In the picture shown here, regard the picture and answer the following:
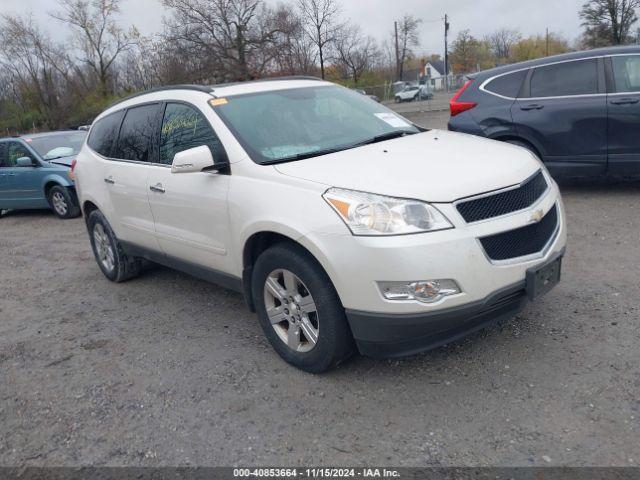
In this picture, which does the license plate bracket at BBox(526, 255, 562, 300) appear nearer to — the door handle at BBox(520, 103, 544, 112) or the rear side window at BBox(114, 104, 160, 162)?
the rear side window at BBox(114, 104, 160, 162)

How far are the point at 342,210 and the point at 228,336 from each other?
1687 mm

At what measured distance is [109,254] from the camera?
19.1 ft

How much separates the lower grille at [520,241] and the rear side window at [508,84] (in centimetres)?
443

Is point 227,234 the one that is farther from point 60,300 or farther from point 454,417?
point 60,300

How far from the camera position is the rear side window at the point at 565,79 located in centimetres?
692

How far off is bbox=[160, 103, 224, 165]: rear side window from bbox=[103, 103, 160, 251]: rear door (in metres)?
0.17

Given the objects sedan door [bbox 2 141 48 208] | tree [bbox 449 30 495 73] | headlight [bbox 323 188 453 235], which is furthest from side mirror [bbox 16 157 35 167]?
tree [bbox 449 30 495 73]

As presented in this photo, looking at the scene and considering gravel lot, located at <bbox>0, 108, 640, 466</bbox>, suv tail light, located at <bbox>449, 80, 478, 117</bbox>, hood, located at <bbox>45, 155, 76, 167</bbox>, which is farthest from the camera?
hood, located at <bbox>45, 155, 76, 167</bbox>

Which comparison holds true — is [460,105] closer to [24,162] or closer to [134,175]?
[134,175]

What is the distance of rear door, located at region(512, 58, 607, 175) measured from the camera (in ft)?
22.3

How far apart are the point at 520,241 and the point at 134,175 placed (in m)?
3.19

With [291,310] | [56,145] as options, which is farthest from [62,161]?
[291,310]

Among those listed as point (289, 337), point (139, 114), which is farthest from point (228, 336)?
point (139, 114)

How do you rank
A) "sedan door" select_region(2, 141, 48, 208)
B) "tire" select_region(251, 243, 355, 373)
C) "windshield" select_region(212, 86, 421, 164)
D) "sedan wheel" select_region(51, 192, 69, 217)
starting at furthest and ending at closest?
"sedan door" select_region(2, 141, 48, 208), "sedan wheel" select_region(51, 192, 69, 217), "windshield" select_region(212, 86, 421, 164), "tire" select_region(251, 243, 355, 373)
